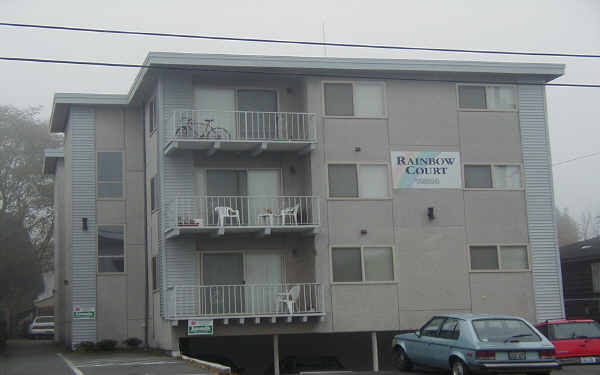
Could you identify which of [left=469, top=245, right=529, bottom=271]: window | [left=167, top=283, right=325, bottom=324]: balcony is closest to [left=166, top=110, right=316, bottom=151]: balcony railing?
[left=167, top=283, right=325, bottom=324]: balcony

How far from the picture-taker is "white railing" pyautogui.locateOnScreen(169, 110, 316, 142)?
87.6 feet

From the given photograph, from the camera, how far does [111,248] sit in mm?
32281

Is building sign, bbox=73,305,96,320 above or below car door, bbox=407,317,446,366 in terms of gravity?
above

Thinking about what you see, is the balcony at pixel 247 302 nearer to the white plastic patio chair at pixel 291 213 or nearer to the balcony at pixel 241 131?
the white plastic patio chair at pixel 291 213

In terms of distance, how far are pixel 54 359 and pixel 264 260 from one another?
24.6 feet

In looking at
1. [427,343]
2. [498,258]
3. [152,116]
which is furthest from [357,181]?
[427,343]

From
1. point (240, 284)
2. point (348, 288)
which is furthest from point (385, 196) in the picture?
point (240, 284)

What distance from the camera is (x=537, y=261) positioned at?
1120 inches

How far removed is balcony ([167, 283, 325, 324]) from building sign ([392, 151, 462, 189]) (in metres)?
4.61

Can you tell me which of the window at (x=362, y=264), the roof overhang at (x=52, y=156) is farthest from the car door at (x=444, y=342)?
the roof overhang at (x=52, y=156)

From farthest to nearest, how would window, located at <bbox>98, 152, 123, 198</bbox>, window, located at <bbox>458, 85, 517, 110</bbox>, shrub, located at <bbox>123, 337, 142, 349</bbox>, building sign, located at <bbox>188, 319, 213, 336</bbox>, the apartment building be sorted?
window, located at <bbox>98, 152, 123, 198</bbox>
shrub, located at <bbox>123, 337, 142, 349</bbox>
window, located at <bbox>458, 85, 517, 110</bbox>
the apartment building
building sign, located at <bbox>188, 319, 213, 336</bbox>

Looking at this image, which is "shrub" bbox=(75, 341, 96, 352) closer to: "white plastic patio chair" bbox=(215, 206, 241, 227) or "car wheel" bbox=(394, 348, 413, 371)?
"white plastic patio chair" bbox=(215, 206, 241, 227)

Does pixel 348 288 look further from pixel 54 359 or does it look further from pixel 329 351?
pixel 54 359

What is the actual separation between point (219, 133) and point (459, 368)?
1208cm
